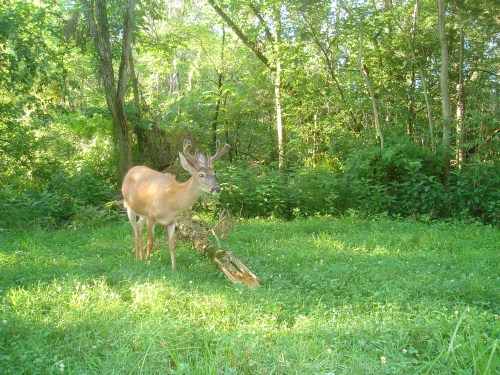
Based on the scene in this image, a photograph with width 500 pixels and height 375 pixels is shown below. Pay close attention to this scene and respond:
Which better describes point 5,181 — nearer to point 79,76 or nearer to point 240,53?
point 240,53

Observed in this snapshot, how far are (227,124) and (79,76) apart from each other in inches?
315

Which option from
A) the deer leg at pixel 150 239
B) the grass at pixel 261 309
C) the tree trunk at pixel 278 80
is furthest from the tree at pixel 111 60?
the deer leg at pixel 150 239

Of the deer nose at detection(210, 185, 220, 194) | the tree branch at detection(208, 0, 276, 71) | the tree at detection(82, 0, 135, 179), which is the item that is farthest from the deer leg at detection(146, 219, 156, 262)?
the tree branch at detection(208, 0, 276, 71)

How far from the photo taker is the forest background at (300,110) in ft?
33.4

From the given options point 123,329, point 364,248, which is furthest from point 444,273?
point 123,329

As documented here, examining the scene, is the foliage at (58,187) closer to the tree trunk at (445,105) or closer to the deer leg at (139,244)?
the deer leg at (139,244)

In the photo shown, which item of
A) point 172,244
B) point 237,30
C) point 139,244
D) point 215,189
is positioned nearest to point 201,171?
point 215,189

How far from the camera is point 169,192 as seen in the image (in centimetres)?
637

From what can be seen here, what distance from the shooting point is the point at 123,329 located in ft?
11.9

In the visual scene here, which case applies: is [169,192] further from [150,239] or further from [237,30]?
[237,30]

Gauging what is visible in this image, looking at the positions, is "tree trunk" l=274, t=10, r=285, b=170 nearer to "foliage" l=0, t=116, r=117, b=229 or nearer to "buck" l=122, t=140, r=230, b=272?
"foliage" l=0, t=116, r=117, b=229

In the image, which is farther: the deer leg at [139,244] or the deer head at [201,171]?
the deer leg at [139,244]

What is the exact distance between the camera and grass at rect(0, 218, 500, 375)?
10.3 feet

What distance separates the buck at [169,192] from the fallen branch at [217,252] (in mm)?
456
